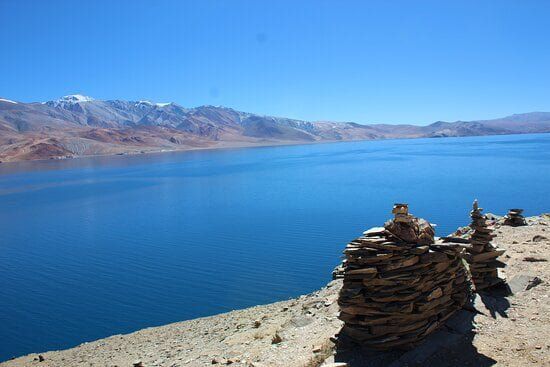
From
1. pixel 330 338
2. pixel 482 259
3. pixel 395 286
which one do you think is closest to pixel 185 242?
pixel 330 338

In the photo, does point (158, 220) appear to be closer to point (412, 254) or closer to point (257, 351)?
point (257, 351)

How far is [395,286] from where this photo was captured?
8.23 metres

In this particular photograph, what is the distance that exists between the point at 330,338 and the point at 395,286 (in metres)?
1.80

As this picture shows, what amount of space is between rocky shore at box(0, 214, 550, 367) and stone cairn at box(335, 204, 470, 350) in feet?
1.01

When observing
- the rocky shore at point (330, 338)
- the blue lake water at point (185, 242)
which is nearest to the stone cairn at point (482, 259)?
the rocky shore at point (330, 338)

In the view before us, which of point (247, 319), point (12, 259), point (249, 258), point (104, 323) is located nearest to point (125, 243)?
point (12, 259)

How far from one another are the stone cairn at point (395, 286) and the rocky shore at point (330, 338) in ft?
1.01

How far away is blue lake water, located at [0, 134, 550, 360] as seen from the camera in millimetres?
18969

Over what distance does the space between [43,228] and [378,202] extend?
32654 mm

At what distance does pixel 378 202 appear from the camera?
41844 millimetres

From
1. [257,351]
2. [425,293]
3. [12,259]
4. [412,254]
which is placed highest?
[412,254]

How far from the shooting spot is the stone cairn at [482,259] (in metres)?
10.5

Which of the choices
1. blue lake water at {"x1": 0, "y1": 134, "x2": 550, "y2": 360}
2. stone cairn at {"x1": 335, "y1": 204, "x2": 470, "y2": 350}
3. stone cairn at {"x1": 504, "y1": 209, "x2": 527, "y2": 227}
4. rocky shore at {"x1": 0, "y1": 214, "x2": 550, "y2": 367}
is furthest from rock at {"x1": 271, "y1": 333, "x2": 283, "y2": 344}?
stone cairn at {"x1": 504, "y1": 209, "x2": 527, "y2": 227}

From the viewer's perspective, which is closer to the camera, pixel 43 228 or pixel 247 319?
pixel 247 319
